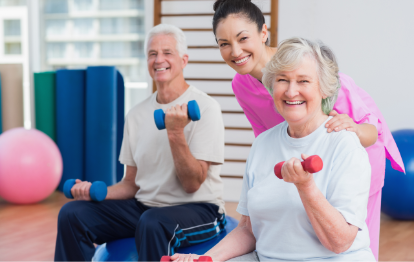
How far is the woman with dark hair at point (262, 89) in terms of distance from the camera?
52.8 inches

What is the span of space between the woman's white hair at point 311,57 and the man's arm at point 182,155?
0.58 metres

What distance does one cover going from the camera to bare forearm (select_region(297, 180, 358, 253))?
0.94 meters

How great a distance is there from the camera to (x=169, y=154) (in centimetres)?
188

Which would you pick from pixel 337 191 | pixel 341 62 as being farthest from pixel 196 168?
pixel 341 62

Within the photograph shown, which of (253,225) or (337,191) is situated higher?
(337,191)

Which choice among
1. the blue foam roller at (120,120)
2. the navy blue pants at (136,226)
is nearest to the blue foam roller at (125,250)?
the navy blue pants at (136,226)

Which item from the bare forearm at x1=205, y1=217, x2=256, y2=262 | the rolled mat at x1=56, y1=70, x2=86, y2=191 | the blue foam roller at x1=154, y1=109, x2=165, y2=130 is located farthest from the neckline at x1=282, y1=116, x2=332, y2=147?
the rolled mat at x1=56, y1=70, x2=86, y2=191

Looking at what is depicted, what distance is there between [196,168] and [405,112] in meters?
2.44

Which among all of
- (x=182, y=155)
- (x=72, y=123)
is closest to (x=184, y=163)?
(x=182, y=155)

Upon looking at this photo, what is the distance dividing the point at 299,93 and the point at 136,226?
0.91m

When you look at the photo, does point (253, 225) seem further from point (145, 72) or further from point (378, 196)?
point (145, 72)

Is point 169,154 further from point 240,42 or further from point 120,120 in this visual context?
point 120,120

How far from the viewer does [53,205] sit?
3518 mm

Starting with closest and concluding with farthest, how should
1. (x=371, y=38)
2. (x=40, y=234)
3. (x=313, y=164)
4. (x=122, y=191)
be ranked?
(x=313, y=164) < (x=122, y=191) < (x=40, y=234) < (x=371, y=38)
